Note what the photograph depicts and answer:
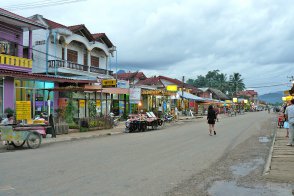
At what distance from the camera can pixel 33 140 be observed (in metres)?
15.4

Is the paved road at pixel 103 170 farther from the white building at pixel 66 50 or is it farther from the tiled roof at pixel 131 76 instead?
the tiled roof at pixel 131 76

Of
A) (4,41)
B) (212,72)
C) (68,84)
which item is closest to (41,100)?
(68,84)

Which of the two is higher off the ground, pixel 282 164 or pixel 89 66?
pixel 89 66

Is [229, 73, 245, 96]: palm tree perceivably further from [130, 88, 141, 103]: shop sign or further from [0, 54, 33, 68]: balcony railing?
[0, 54, 33, 68]: balcony railing

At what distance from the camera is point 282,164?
10.3 metres

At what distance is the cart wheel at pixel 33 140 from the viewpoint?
1514 cm

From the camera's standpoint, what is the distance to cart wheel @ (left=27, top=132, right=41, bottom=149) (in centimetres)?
1514

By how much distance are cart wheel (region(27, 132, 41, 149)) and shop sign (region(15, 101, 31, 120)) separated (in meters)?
4.06

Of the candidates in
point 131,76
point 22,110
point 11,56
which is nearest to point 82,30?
point 11,56

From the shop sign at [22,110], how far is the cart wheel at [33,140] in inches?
160

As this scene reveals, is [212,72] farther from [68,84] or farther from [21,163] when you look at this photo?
[21,163]

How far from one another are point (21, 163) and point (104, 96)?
2609 centimetres

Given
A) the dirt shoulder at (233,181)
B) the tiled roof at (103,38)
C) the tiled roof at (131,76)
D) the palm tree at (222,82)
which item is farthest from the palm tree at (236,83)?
the dirt shoulder at (233,181)

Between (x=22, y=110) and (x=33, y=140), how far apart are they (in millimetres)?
4308
